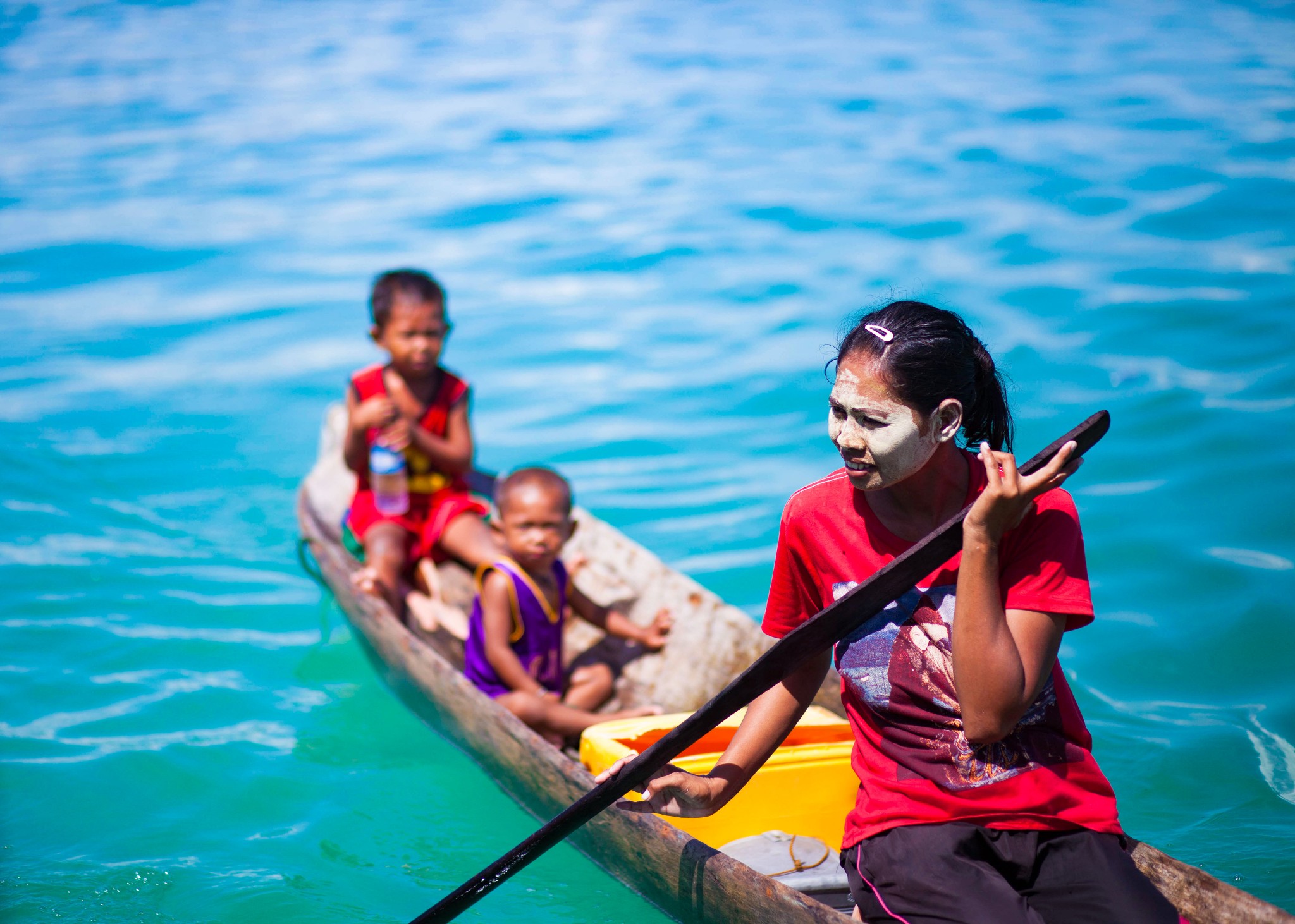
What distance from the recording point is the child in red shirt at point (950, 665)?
6.96ft

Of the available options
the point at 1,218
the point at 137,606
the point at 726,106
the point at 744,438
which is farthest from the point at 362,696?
the point at 726,106

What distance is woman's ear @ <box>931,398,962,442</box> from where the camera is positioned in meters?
2.28

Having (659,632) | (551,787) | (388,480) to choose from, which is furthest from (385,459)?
(551,787)

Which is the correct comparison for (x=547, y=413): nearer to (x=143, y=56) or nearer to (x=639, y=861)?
(x=639, y=861)

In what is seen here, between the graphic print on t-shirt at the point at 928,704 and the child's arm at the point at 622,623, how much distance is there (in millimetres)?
2285

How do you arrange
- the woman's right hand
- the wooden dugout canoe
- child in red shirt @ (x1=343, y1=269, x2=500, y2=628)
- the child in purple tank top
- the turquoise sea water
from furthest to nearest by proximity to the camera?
child in red shirt @ (x1=343, y1=269, x2=500, y2=628) → the turquoise sea water → the child in purple tank top → the wooden dugout canoe → the woman's right hand

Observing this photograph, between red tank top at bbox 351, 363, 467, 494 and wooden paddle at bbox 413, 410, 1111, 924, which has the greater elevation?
red tank top at bbox 351, 363, 467, 494

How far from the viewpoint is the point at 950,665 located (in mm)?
2287

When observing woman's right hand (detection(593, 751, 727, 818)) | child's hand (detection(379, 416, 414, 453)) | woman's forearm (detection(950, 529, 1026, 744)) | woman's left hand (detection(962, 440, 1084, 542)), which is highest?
child's hand (detection(379, 416, 414, 453))

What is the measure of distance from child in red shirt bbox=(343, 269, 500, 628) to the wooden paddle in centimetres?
242

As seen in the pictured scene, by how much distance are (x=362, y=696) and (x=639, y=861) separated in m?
2.36

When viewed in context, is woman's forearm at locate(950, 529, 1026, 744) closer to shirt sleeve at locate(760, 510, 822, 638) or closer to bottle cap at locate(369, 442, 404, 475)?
shirt sleeve at locate(760, 510, 822, 638)

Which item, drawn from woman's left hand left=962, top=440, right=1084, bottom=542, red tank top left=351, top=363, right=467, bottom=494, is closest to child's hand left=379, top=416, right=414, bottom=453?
red tank top left=351, top=363, right=467, bottom=494

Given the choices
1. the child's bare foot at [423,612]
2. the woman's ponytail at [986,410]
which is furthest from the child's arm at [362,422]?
the woman's ponytail at [986,410]
